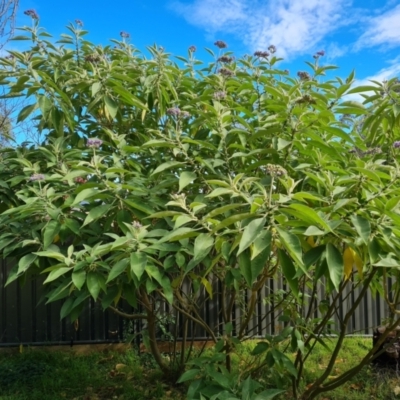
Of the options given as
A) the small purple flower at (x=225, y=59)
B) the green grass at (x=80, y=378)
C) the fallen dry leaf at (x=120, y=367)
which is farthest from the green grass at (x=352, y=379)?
the small purple flower at (x=225, y=59)

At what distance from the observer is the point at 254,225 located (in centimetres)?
164

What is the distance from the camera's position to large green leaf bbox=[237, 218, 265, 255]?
62.5 inches

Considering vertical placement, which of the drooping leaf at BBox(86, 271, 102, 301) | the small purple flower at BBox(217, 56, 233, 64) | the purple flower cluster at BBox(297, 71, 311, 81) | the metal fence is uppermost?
the small purple flower at BBox(217, 56, 233, 64)

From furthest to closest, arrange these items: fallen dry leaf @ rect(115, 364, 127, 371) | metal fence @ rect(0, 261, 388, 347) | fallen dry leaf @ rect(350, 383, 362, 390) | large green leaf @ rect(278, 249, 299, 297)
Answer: metal fence @ rect(0, 261, 388, 347) < fallen dry leaf @ rect(115, 364, 127, 371) < fallen dry leaf @ rect(350, 383, 362, 390) < large green leaf @ rect(278, 249, 299, 297)

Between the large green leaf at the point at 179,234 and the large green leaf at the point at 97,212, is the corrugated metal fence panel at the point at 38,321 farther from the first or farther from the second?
the large green leaf at the point at 179,234

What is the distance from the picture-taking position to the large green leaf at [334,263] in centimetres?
179

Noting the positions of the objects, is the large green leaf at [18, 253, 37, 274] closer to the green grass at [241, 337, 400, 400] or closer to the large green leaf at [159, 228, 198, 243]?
the large green leaf at [159, 228, 198, 243]

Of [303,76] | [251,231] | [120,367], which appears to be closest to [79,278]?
[251,231]

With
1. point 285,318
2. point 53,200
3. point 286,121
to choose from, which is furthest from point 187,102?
point 285,318

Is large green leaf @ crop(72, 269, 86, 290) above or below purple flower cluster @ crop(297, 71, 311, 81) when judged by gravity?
below

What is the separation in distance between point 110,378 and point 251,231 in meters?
3.09

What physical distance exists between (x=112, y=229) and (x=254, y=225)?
55.1 inches

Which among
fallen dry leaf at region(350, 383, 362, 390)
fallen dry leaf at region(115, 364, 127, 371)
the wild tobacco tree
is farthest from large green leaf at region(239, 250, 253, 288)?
fallen dry leaf at region(115, 364, 127, 371)

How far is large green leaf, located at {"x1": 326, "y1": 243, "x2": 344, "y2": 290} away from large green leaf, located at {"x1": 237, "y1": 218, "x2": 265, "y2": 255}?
362mm
